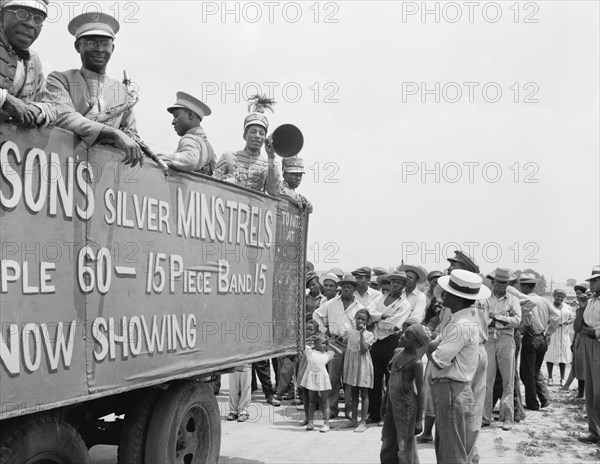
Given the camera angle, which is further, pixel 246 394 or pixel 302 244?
pixel 246 394

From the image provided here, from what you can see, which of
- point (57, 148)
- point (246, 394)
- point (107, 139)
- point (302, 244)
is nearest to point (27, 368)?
point (57, 148)

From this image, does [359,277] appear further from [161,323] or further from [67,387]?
[67,387]

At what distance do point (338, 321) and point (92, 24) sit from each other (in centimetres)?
521

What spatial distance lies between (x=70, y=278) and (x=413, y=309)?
5.40m

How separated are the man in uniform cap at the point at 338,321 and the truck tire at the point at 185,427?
3266mm

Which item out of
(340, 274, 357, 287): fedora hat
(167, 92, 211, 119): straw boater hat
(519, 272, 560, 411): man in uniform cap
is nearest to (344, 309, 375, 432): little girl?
(340, 274, 357, 287): fedora hat

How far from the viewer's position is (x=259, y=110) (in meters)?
6.30

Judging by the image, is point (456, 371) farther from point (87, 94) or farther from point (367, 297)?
point (367, 297)

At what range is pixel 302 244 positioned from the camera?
6.37m

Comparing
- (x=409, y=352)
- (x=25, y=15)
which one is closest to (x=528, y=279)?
(x=409, y=352)

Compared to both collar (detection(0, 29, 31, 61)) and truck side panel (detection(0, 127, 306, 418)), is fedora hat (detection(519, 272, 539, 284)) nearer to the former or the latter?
truck side panel (detection(0, 127, 306, 418))

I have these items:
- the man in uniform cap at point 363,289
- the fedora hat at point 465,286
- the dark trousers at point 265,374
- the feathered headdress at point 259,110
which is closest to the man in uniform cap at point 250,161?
the feathered headdress at point 259,110

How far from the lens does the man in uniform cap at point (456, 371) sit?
473 centimetres

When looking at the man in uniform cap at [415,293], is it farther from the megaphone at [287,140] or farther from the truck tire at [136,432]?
the truck tire at [136,432]
